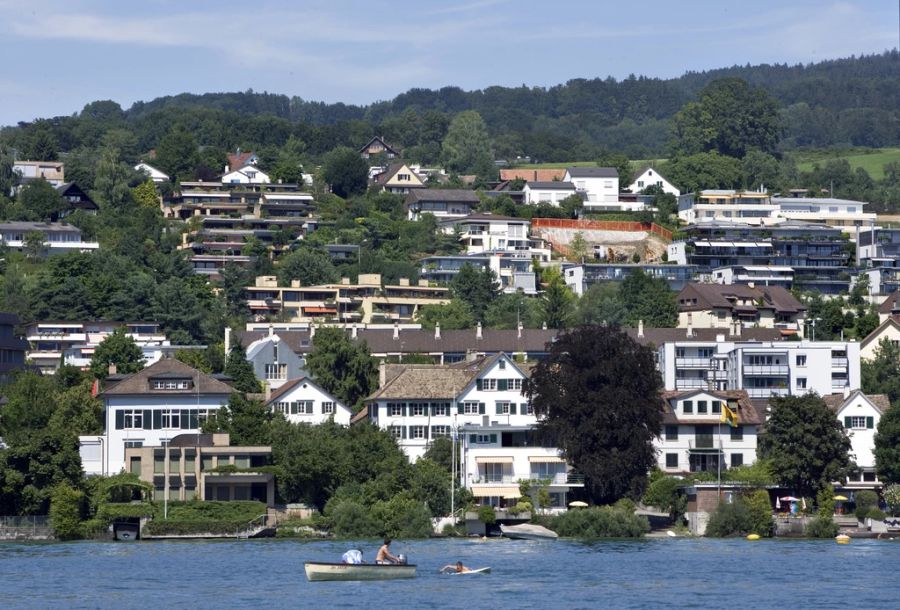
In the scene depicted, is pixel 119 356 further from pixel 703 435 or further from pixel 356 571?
pixel 356 571

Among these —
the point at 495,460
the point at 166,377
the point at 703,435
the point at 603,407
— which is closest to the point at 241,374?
the point at 166,377

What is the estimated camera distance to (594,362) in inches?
3590

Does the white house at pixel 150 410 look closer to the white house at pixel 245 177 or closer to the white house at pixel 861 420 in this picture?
the white house at pixel 861 420

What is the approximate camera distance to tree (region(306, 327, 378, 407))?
110 metres

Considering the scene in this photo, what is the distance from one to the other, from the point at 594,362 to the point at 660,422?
14.2 ft

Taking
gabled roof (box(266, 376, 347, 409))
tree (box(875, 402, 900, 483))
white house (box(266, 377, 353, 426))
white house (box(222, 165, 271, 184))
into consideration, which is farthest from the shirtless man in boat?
white house (box(222, 165, 271, 184))

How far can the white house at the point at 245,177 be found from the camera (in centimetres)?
19625

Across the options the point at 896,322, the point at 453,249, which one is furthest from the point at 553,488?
the point at 453,249

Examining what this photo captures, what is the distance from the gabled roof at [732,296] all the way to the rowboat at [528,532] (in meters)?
62.2

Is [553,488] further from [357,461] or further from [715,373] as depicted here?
[715,373]

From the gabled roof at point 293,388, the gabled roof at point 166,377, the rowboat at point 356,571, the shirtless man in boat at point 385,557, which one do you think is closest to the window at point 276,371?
the gabled roof at point 293,388

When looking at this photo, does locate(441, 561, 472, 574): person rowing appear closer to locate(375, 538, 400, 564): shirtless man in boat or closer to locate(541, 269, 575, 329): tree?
locate(375, 538, 400, 564): shirtless man in boat

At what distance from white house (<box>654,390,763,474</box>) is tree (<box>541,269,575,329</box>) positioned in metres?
36.7

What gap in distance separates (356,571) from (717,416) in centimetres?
3748
